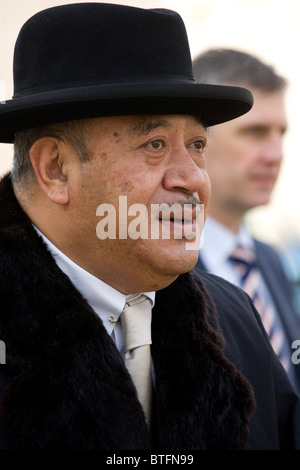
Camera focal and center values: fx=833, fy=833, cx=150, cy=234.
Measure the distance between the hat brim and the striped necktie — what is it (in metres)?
2.13

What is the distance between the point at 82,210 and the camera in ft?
8.08

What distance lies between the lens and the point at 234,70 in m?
4.64

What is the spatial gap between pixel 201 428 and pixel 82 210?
73cm

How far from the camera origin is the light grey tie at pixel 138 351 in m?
2.50

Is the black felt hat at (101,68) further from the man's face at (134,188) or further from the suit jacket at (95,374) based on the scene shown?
the suit jacket at (95,374)

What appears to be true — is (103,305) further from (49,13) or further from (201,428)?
(49,13)

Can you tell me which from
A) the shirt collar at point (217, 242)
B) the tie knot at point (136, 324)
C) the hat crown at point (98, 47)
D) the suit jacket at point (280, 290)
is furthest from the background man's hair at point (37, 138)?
the suit jacket at point (280, 290)

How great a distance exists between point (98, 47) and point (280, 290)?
277 centimetres

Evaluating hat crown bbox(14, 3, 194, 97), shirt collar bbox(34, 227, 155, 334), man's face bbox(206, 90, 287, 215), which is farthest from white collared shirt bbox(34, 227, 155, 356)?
man's face bbox(206, 90, 287, 215)

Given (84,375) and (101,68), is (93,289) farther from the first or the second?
(101,68)

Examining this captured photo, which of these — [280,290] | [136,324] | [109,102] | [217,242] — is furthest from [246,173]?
[109,102]

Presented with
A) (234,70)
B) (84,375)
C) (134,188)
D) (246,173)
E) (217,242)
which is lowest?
(84,375)

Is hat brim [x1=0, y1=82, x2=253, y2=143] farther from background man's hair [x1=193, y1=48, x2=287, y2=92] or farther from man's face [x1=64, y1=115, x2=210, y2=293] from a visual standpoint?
background man's hair [x1=193, y1=48, x2=287, y2=92]

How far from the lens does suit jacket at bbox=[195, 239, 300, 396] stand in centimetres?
466
